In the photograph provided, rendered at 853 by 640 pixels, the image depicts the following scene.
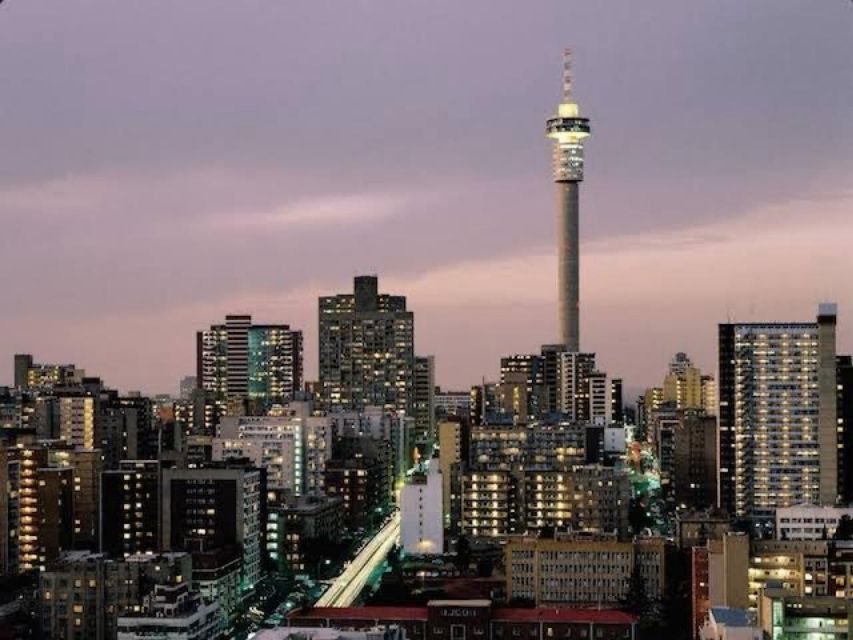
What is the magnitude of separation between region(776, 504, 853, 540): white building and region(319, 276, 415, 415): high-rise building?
541 inches

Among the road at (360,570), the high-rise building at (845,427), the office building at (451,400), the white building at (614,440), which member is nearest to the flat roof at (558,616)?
the road at (360,570)

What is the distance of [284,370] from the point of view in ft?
107

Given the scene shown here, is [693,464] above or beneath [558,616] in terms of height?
above

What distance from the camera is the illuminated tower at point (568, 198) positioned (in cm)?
3544

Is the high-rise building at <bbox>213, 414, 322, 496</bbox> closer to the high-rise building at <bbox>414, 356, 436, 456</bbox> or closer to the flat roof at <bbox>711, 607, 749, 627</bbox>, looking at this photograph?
the high-rise building at <bbox>414, 356, 436, 456</bbox>

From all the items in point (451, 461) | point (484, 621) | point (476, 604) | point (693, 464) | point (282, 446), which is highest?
point (282, 446)

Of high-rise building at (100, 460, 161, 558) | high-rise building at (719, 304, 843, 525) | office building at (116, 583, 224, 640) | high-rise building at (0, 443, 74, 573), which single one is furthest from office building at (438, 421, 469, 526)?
office building at (116, 583, 224, 640)

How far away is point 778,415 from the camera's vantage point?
18.9 metres

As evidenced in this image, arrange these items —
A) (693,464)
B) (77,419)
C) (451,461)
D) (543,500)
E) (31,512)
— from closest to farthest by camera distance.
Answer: (31,512)
(543,500)
(451,461)
(693,464)
(77,419)

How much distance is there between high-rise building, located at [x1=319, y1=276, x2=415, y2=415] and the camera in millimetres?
29391

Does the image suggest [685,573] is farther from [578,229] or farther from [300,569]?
[578,229]

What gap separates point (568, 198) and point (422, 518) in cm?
2024

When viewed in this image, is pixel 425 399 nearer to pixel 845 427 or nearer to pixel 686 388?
pixel 686 388

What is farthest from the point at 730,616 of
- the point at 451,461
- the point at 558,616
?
the point at 451,461
